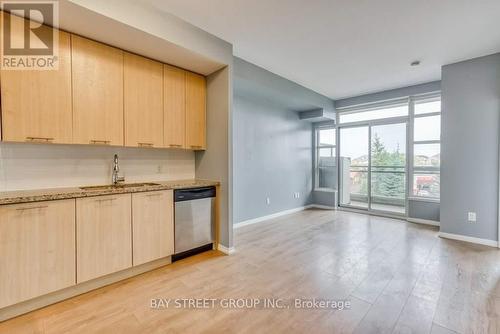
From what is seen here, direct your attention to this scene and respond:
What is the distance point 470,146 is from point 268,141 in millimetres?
3412

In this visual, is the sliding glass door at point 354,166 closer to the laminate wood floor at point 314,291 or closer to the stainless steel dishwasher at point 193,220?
the laminate wood floor at point 314,291

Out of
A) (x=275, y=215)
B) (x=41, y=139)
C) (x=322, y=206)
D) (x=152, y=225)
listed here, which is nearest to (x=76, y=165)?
(x=41, y=139)

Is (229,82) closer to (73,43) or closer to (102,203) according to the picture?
(73,43)

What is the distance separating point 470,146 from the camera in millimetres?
3535

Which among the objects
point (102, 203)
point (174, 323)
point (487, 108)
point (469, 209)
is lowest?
point (174, 323)

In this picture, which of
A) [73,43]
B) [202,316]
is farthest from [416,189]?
[73,43]

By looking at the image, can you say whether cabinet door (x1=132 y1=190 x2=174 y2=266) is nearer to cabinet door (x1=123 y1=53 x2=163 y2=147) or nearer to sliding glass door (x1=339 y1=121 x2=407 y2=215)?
cabinet door (x1=123 y1=53 x2=163 y2=147)

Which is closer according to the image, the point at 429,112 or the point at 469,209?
the point at 469,209

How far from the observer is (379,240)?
3.57m

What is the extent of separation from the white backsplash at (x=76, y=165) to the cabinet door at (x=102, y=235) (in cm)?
58

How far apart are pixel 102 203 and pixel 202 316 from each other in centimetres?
144

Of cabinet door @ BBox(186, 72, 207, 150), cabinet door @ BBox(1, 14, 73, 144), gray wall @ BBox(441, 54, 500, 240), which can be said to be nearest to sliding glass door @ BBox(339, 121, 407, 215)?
gray wall @ BBox(441, 54, 500, 240)

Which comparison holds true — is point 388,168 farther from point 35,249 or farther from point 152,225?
point 35,249

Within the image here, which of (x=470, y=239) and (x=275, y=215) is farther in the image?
(x=275, y=215)
